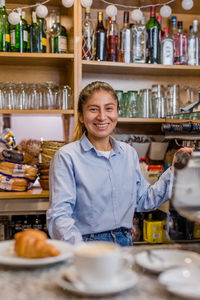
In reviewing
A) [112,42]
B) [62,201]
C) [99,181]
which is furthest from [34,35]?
[62,201]

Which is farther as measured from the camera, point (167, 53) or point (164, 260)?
point (167, 53)

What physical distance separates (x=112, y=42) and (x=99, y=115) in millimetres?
946

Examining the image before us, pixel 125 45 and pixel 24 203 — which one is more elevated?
pixel 125 45

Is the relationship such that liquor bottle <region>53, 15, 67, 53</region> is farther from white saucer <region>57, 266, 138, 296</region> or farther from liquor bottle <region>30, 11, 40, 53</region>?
white saucer <region>57, 266, 138, 296</region>

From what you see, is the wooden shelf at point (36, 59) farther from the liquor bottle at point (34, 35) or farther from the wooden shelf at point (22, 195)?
the wooden shelf at point (22, 195)

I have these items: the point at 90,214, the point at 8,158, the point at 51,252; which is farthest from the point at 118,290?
the point at 8,158

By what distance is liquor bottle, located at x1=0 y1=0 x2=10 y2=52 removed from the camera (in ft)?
8.12

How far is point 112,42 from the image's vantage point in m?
2.56

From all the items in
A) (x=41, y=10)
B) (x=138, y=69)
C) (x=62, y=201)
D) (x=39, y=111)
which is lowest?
(x=62, y=201)

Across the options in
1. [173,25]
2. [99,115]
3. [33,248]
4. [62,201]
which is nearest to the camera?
[33,248]

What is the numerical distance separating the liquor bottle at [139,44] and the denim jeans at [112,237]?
49.9 inches

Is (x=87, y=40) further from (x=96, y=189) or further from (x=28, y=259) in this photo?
(x=28, y=259)

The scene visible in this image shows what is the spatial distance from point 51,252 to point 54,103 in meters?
1.73

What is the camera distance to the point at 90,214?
167 cm
